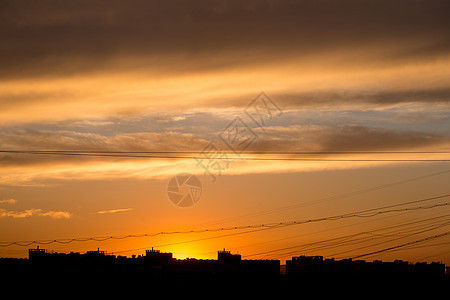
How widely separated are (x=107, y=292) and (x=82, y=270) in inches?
698

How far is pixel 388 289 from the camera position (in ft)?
385

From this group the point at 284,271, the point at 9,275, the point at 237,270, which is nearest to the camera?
the point at 9,275

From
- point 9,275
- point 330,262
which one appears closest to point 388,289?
point 330,262

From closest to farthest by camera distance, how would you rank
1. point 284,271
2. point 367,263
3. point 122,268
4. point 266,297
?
point 266,297
point 122,268
point 367,263
point 284,271

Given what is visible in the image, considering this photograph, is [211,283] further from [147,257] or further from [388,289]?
[147,257]

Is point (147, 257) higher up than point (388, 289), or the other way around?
point (147, 257)

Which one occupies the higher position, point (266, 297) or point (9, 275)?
point (9, 275)

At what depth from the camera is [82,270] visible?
350ft

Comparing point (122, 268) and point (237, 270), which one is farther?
point (237, 270)

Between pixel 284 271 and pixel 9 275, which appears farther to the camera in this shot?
pixel 284 271

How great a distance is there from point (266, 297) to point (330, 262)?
210ft

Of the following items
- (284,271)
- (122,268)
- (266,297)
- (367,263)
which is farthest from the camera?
(284,271)

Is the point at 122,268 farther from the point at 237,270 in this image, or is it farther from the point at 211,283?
the point at 237,270

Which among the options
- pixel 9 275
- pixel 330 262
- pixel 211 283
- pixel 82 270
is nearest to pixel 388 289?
pixel 211 283
